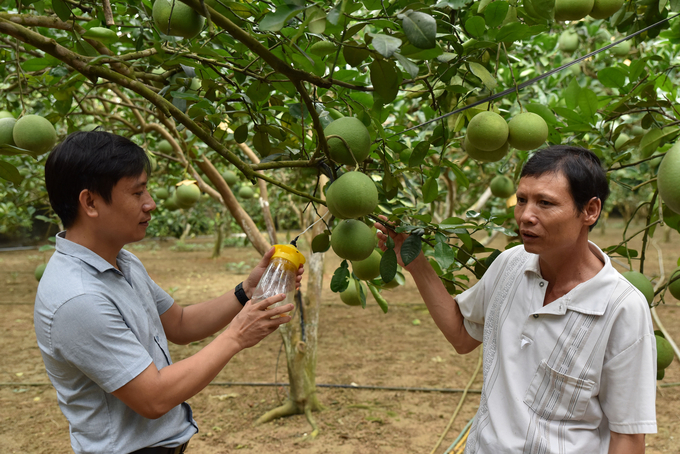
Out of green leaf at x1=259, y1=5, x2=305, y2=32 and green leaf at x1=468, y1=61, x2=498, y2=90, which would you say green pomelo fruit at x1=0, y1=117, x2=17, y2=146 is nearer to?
green leaf at x1=259, y1=5, x2=305, y2=32

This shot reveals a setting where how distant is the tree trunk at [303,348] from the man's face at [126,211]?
213cm

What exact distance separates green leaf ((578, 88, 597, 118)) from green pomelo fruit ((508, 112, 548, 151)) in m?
0.29

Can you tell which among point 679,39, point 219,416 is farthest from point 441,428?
point 679,39

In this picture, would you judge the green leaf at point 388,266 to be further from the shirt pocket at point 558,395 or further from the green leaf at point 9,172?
the green leaf at point 9,172

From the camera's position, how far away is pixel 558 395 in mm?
1127

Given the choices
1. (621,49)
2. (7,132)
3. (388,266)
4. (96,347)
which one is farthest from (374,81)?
(621,49)

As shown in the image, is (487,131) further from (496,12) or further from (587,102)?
(587,102)

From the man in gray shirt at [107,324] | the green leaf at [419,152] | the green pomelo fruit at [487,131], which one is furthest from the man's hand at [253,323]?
the green pomelo fruit at [487,131]

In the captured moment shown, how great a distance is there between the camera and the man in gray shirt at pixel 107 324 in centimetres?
110

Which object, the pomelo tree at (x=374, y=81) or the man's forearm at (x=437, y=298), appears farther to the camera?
the man's forearm at (x=437, y=298)

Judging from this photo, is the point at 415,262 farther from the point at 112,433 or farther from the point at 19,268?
the point at 19,268

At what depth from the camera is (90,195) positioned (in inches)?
47.7

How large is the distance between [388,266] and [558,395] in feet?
1.58

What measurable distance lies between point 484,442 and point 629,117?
10.0 ft
